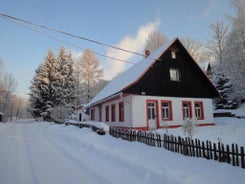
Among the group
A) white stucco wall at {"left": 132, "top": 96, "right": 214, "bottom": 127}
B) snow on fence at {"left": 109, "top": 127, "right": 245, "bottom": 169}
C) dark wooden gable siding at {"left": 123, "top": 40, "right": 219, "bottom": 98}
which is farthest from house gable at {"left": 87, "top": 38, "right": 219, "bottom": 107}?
snow on fence at {"left": 109, "top": 127, "right": 245, "bottom": 169}

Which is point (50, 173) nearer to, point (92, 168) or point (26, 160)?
point (92, 168)

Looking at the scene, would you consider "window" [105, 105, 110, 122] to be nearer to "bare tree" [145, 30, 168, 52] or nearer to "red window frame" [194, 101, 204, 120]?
"red window frame" [194, 101, 204, 120]

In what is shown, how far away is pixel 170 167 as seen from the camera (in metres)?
4.89

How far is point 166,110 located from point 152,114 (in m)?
1.55

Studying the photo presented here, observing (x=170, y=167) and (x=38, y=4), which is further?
(x=38, y=4)

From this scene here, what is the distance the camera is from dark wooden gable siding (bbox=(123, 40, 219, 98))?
14.8 meters

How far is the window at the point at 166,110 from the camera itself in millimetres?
15454

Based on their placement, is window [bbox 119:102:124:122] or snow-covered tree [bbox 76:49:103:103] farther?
snow-covered tree [bbox 76:49:103:103]

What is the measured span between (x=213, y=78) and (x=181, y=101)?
1479cm

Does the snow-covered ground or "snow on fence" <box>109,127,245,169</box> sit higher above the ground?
"snow on fence" <box>109,127,245,169</box>

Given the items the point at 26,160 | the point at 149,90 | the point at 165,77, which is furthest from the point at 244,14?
the point at 26,160

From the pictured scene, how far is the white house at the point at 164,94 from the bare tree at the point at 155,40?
1471 centimetres

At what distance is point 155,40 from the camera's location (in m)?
31.3

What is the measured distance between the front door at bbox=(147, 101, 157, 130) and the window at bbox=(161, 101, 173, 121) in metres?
0.87
